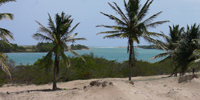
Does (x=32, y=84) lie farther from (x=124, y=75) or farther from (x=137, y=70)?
(x=137, y=70)

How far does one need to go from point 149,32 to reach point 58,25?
689 cm

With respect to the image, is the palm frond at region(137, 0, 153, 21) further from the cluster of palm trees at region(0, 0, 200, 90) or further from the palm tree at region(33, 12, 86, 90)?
the palm tree at region(33, 12, 86, 90)

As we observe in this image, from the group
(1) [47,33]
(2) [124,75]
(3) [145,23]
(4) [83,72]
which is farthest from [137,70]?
(1) [47,33]

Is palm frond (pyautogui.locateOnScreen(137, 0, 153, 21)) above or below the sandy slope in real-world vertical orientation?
above

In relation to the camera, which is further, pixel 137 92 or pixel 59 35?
pixel 59 35

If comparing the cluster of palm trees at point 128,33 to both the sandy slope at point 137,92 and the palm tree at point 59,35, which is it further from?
the sandy slope at point 137,92

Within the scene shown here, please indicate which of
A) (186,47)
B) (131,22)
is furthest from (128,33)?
(186,47)

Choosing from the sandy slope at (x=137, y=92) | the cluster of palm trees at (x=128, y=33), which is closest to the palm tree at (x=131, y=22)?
the cluster of palm trees at (x=128, y=33)

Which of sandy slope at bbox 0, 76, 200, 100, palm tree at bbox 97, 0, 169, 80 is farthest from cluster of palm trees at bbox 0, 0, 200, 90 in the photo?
sandy slope at bbox 0, 76, 200, 100

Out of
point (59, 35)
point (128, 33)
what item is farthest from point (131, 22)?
point (59, 35)

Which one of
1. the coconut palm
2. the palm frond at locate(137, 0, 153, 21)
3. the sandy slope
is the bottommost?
the sandy slope

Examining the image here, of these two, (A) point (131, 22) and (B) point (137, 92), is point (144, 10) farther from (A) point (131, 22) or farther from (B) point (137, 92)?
(B) point (137, 92)

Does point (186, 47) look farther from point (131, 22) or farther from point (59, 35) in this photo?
point (59, 35)

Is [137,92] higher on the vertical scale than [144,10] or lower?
lower
